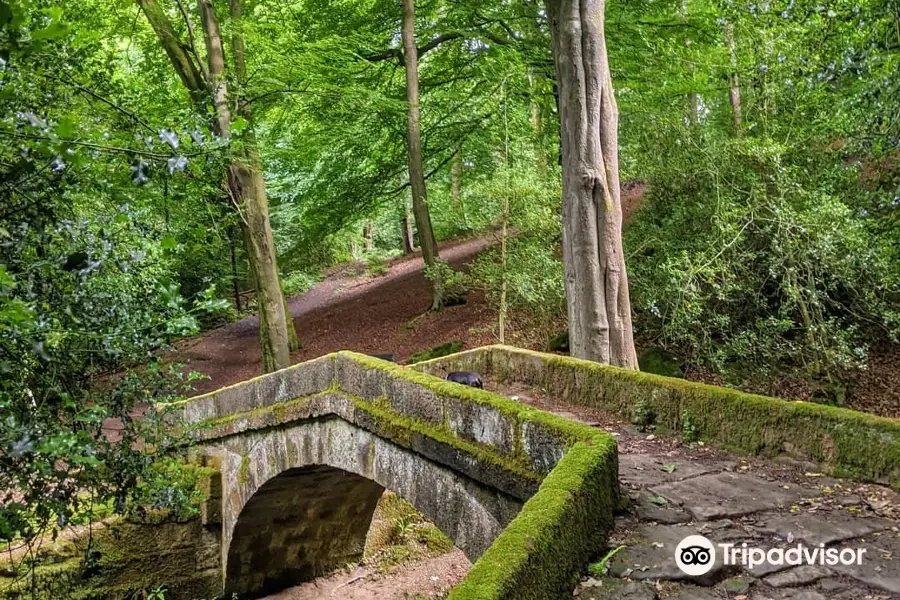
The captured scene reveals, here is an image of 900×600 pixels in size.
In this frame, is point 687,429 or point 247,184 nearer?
point 687,429

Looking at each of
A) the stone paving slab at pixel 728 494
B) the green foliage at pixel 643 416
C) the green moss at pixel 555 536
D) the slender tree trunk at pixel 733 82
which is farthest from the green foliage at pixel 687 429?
the slender tree trunk at pixel 733 82

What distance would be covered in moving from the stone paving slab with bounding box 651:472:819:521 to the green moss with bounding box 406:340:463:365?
29.1ft

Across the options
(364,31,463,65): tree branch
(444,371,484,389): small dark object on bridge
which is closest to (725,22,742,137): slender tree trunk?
(364,31,463,65): tree branch

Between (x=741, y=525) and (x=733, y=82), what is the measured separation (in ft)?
33.2

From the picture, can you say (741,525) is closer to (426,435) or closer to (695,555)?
(695,555)

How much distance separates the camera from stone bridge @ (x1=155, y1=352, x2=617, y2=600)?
2.91 meters

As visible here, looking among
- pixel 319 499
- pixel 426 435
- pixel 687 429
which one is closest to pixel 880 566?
pixel 687 429

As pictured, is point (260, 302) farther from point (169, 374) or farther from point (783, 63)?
point (783, 63)

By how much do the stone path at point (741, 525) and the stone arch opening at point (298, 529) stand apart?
542cm

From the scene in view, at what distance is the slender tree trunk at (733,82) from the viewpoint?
10.9 meters

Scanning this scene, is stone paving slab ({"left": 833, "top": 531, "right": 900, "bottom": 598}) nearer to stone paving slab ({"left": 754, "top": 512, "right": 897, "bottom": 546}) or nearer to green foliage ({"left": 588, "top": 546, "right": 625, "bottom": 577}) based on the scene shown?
stone paving slab ({"left": 754, "top": 512, "right": 897, "bottom": 546})

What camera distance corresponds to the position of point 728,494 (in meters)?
3.78

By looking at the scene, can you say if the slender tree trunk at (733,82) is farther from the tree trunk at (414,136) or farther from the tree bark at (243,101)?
the tree bark at (243,101)

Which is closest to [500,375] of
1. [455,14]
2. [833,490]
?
[833,490]
